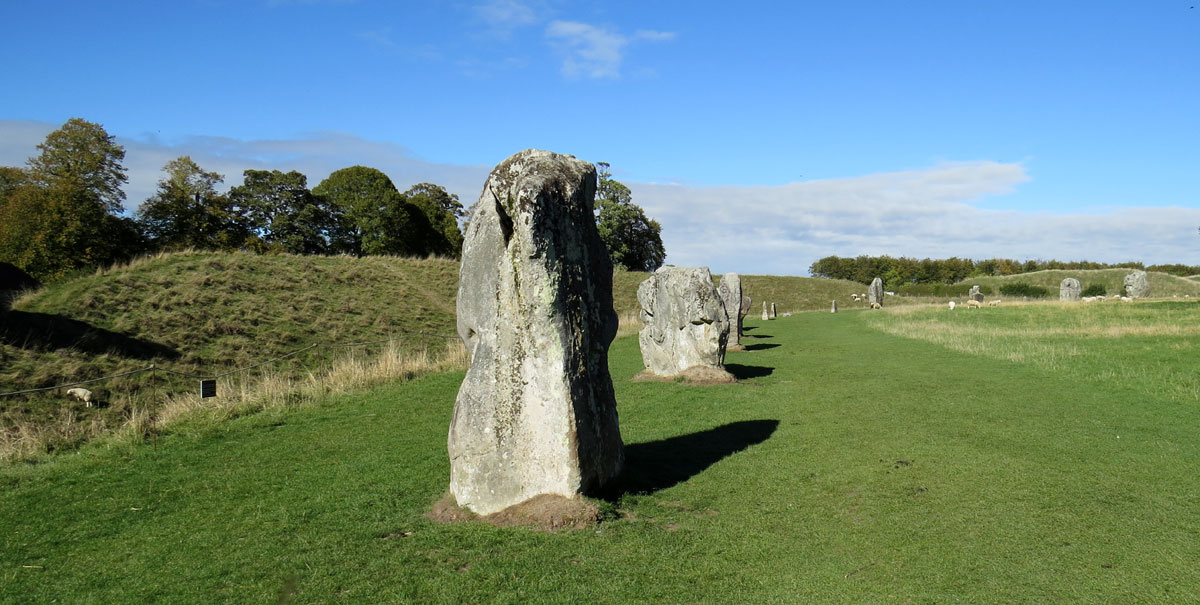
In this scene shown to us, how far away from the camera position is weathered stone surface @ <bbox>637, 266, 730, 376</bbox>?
16.1 metres

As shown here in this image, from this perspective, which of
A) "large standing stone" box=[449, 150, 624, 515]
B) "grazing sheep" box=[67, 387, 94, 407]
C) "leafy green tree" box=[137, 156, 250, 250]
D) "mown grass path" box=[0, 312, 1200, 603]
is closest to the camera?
"mown grass path" box=[0, 312, 1200, 603]

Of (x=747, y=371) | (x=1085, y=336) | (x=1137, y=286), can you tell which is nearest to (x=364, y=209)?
(x=747, y=371)

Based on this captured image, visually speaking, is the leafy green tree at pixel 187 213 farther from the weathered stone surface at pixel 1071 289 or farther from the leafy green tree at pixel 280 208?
the weathered stone surface at pixel 1071 289

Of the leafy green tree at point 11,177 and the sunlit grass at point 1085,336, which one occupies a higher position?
the leafy green tree at point 11,177

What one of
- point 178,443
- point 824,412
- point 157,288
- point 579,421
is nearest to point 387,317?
point 157,288

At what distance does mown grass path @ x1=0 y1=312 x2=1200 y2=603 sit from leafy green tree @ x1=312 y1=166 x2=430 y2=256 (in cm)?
4605

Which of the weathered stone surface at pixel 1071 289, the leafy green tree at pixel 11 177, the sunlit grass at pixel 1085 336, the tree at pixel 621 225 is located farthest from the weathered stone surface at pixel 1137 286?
the leafy green tree at pixel 11 177

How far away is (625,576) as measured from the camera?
5.48m

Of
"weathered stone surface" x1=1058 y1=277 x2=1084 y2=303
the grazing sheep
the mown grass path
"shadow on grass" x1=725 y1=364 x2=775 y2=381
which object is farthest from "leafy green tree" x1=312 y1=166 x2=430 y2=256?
"weathered stone surface" x1=1058 y1=277 x2=1084 y2=303

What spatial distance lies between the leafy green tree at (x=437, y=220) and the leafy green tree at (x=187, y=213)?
16.1 meters

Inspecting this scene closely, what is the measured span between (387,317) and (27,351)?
15255mm

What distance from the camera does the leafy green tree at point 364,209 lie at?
55.8m

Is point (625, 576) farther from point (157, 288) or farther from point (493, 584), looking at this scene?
point (157, 288)

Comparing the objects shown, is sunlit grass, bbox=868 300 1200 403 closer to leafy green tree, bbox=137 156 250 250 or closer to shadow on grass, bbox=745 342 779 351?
shadow on grass, bbox=745 342 779 351
